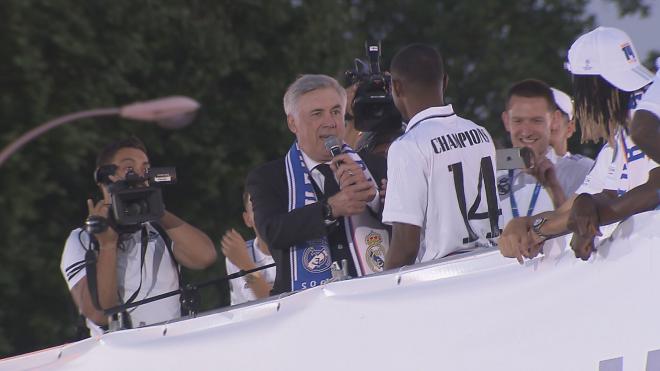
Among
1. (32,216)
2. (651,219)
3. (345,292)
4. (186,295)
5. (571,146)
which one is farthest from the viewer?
(571,146)

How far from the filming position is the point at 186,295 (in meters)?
5.33

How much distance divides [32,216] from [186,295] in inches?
252

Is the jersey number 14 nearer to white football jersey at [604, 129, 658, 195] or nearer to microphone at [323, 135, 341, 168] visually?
microphone at [323, 135, 341, 168]

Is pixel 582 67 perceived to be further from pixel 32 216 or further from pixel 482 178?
pixel 32 216

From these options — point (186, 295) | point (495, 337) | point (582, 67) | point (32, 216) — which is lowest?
point (495, 337)

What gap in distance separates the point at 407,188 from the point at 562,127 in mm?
2032

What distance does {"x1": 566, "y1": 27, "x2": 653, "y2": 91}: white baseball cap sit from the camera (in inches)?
157

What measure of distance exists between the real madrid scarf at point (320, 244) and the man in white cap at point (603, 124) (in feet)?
3.77

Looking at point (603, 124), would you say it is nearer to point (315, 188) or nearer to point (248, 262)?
point (315, 188)

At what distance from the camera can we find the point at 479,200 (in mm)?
4797

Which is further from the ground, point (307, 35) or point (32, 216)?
point (307, 35)

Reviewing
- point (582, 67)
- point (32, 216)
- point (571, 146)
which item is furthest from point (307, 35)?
point (582, 67)

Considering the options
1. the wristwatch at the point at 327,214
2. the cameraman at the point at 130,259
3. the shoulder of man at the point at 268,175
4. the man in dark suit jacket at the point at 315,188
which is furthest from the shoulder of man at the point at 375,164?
the cameraman at the point at 130,259

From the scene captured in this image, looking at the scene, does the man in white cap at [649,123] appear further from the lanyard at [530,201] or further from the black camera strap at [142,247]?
the black camera strap at [142,247]
